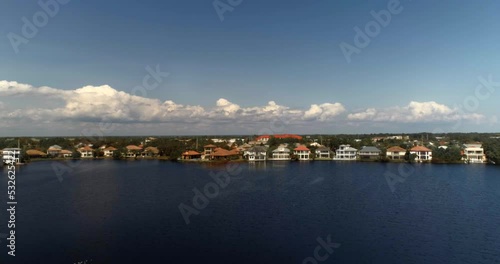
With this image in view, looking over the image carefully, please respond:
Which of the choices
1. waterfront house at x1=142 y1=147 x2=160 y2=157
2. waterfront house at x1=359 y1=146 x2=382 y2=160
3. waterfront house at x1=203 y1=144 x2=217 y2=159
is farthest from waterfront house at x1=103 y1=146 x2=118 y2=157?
waterfront house at x1=359 y1=146 x2=382 y2=160

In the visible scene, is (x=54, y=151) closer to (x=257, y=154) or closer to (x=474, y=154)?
(x=257, y=154)

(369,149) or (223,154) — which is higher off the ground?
(369,149)

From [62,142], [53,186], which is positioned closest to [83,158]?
[62,142]

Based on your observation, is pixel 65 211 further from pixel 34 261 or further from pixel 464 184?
pixel 464 184

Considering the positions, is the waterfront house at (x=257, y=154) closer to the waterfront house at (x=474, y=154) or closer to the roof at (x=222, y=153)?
the roof at (x=222, y=153)

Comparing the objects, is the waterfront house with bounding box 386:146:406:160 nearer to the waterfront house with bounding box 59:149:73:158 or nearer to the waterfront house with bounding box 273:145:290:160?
the waterfront house with bounding box 273:145:290:160

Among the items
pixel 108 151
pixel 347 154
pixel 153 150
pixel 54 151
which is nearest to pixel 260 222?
pixel 347 154
